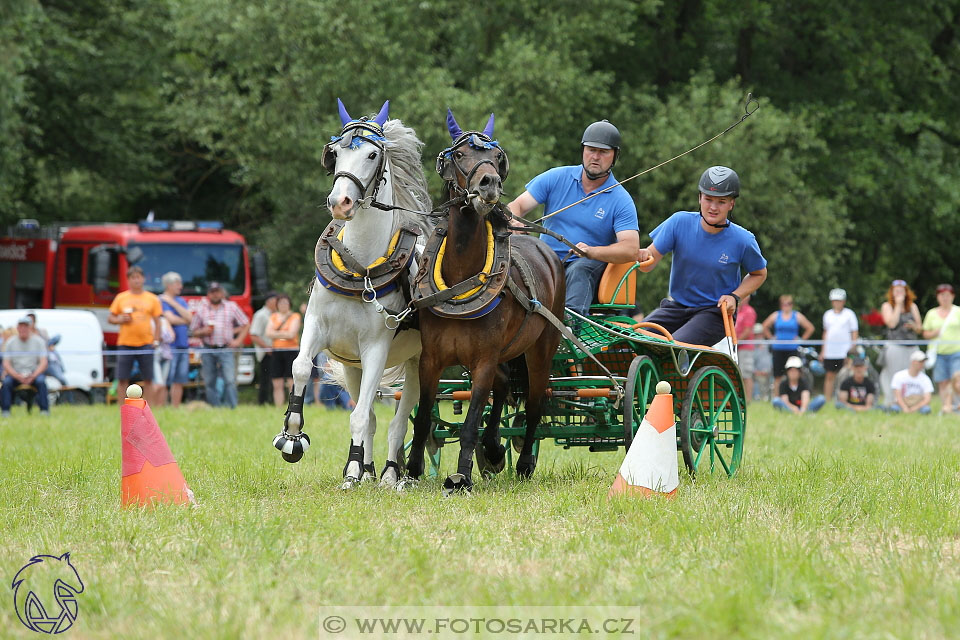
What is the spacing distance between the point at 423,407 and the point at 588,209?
1.92 meters

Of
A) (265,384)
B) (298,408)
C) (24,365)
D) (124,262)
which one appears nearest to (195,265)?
(124,262)

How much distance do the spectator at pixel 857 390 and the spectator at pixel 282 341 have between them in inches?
309

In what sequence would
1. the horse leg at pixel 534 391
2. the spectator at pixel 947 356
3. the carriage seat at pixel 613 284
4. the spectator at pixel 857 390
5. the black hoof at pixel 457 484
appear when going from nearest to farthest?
the black hoof at pixel 457 484, the horse leg at pixel 534 391, the carriage seat at pixel 613 284, the spectator at pixel 947 356, the spectator at pixel 857 390

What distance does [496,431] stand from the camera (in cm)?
799

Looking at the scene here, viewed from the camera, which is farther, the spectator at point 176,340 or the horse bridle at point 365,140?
the spectator at point 176,340

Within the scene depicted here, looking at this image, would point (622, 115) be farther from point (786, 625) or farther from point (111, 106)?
point (786, 625)

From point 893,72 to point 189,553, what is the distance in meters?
26.2

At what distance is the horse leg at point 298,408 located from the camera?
274 inches

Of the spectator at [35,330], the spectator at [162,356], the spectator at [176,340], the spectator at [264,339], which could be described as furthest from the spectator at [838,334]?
the spectator at [35,330]

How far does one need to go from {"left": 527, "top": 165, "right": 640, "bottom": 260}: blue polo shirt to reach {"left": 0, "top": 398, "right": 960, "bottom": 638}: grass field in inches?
65.6

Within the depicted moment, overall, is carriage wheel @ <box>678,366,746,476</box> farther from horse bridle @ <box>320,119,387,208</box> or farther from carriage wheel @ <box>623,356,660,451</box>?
horse bridle @ <box>320,119,387,208</box>

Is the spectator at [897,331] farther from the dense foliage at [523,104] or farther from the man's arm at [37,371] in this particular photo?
the man's arm at [37,371]

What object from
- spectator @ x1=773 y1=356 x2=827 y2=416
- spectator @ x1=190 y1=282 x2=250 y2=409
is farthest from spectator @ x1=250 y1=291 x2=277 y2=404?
spectator @ x1=773 y1=356 x2=827 y2=416

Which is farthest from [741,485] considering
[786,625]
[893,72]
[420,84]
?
[893,72]
